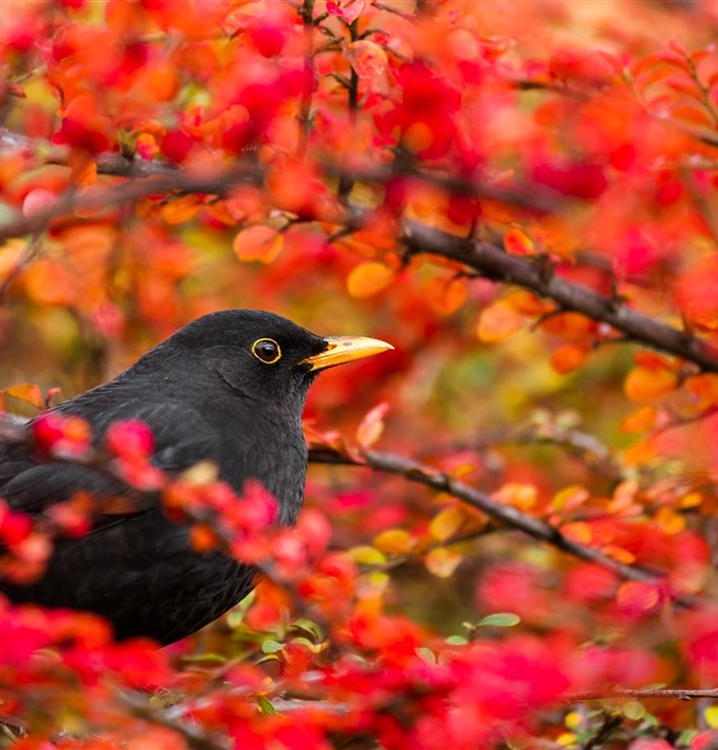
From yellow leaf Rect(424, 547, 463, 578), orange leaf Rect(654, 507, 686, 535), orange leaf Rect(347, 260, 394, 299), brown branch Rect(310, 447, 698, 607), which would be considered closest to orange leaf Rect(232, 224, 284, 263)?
orange leaf Rect(347, 260, 394, 299)

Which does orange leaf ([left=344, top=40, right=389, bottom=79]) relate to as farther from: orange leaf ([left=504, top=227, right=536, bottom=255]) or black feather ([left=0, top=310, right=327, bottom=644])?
black feather ([left=0, top=310, right=327, bottom=644])

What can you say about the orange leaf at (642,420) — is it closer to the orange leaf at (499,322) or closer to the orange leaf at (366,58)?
the orange leaf at (499,322)

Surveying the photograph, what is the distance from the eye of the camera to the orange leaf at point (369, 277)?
13.3ft

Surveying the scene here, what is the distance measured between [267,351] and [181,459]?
25.7 inches

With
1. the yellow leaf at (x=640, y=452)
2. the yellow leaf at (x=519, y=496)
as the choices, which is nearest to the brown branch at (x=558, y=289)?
the yellow leaf at (x=640, y=452)

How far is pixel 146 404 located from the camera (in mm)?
3842

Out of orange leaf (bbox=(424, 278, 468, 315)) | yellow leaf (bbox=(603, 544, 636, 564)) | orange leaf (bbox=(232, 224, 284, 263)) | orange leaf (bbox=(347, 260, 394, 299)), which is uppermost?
orange leaf (bbox=(232, 224, 284, 263))

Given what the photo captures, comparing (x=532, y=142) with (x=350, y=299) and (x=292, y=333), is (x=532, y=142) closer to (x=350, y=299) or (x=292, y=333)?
(x=292, y=333)

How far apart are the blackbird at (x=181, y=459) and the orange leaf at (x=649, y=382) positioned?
78 centimetres

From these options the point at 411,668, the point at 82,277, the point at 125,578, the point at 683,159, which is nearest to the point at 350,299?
the point at 82,277

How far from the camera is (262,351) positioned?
4.20 metres

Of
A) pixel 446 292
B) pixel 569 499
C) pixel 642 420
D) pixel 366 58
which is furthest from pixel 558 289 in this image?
pixel 366 58

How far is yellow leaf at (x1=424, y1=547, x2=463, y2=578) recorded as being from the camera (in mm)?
3920

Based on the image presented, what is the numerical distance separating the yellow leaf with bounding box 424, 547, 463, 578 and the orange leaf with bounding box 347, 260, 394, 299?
0.79 meters
